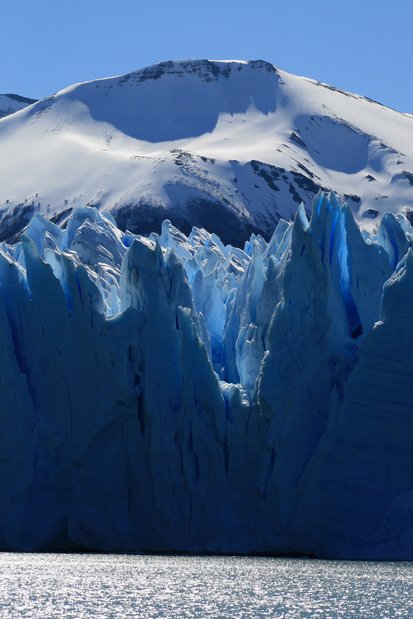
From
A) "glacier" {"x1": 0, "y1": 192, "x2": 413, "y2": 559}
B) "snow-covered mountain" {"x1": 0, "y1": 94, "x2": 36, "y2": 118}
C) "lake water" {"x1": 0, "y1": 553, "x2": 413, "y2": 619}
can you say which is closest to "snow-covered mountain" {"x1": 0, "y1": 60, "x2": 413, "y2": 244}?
"snow-covered mountain" {"x1": 0, "y1": 94, "x2": 36, "y2": 118}

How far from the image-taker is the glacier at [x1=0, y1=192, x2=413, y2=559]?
3167 cm

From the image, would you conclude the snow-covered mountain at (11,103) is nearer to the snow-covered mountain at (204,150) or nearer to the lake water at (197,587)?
the snow-covered mountain at (204,150)

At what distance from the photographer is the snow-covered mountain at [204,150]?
87.1m

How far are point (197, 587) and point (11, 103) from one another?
101572 mm

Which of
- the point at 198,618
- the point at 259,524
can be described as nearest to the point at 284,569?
the point at 259,524

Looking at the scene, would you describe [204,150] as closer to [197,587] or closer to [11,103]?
[11,103]

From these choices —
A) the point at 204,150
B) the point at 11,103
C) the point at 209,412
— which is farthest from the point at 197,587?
the point at 11,103

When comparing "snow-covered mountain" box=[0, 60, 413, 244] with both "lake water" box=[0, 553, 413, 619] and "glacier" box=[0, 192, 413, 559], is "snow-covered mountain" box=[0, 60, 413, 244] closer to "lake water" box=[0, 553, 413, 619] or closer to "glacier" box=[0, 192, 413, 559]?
"glacier" box=[0, 192, 413, 559]

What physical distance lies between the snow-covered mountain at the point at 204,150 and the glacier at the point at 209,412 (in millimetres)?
48964

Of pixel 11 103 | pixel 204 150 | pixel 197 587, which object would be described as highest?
pixel 11 103

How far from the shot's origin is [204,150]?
97.0 metres

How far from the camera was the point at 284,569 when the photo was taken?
102ft

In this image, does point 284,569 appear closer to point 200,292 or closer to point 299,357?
point 299,357

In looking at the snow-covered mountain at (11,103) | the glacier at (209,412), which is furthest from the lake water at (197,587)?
the snow-covered mountain at (11,103)
